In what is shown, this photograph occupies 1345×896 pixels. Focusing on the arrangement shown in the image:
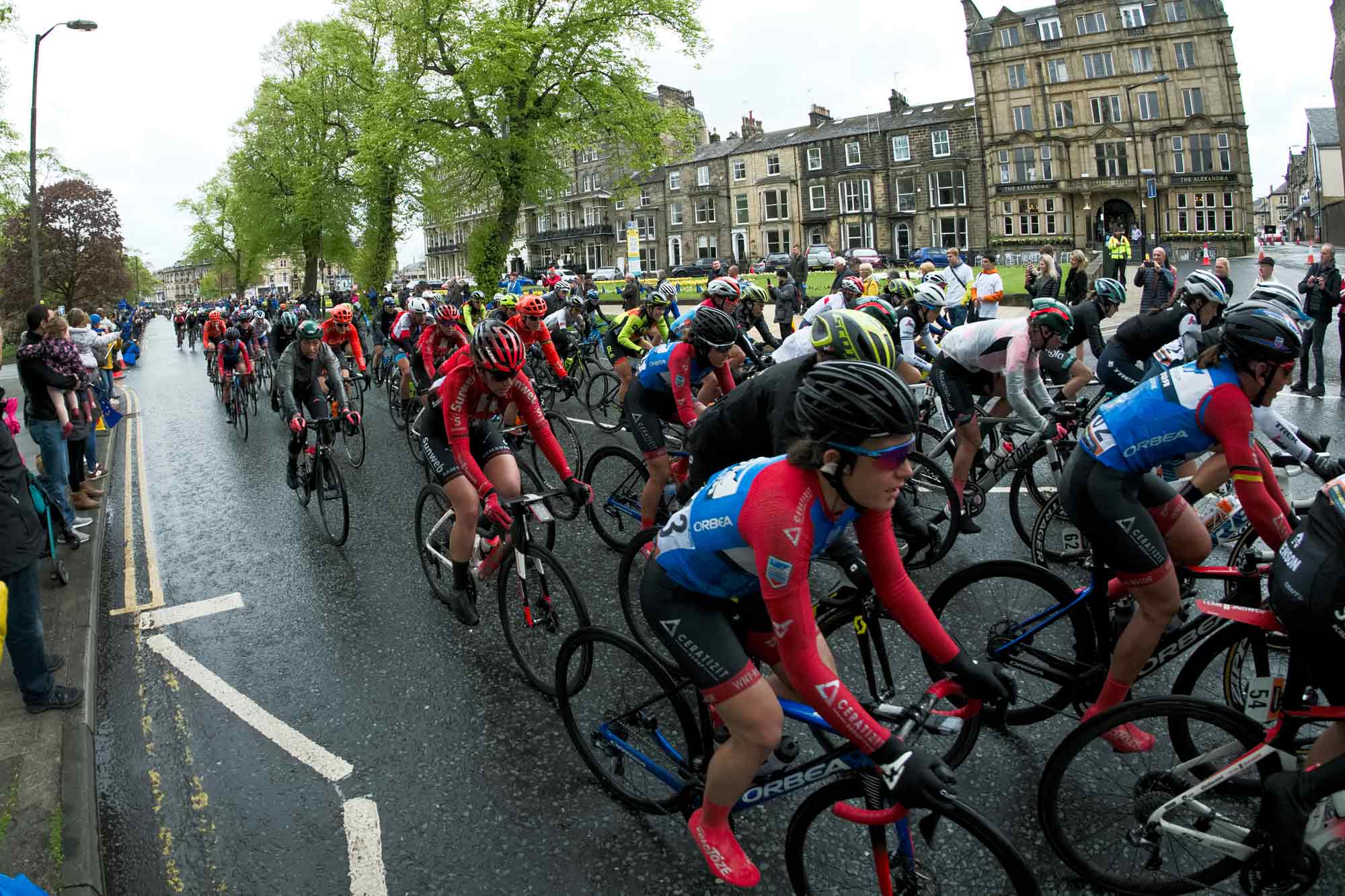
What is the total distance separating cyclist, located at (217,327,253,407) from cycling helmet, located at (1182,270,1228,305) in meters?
13.3

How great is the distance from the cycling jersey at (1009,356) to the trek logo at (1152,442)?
2683 millimetres

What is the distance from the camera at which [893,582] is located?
284 centimetres

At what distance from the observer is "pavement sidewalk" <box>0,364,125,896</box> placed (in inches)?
128

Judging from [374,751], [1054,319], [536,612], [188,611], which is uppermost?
[1054,319]

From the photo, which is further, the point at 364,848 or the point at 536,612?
the point at 536,612

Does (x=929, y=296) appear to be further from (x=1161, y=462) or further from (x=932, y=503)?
(x=1161, y=462)

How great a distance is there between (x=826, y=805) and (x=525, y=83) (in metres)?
33.0

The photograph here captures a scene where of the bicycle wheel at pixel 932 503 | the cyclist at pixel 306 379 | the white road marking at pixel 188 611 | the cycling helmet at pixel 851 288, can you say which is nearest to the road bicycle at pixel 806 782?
the bicycle wheel at pixel 932 503

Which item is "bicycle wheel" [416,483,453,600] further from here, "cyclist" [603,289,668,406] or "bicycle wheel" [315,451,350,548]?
"cyclist" [603,289,668,406]

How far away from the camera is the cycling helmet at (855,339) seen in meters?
4.55

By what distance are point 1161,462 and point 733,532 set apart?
2.04 metres

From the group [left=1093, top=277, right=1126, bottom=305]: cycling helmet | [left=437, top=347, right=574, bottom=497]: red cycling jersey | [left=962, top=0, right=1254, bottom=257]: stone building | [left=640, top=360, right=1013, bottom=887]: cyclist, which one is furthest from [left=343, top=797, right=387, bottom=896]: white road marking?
[left=962, top=0, right=1254, bottom=257]: stone building

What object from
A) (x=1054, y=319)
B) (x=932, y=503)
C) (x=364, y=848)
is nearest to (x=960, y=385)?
(x=1054, y=319)

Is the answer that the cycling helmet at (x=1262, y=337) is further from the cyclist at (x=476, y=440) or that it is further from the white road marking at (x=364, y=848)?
the white road marking at (x=364, y=848)
